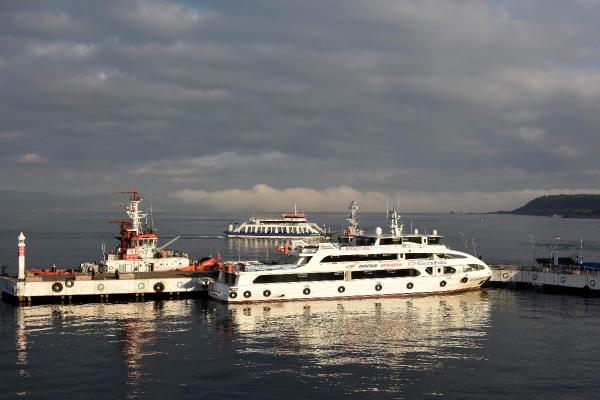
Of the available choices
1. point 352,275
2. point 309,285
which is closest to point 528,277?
point 352,275

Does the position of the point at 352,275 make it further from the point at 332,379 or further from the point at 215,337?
the point at 332,379

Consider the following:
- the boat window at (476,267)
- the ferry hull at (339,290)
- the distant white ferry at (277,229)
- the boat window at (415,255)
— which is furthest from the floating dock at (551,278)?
the distant white ferry at (277,229)

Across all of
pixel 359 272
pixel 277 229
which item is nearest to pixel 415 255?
pixel 359 272

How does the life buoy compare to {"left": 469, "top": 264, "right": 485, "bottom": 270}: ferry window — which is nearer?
the life buoy

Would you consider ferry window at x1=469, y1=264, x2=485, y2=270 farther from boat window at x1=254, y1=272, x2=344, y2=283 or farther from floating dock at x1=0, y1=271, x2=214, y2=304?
floating dock at x1=0, y1=271, x2=214, y2=304

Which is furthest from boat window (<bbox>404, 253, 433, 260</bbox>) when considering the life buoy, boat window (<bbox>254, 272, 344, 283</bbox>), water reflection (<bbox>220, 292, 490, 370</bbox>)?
the life buoy

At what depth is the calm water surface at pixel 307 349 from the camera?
3111 cm

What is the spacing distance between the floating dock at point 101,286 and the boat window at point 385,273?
594 inches

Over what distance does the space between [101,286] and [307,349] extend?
26.5 metres

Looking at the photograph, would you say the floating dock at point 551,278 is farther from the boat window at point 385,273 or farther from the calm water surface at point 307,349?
the boat window at point 385,273

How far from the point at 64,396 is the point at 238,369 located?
9.57m

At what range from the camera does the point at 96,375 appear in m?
33.0

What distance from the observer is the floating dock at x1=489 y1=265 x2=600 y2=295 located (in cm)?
6134

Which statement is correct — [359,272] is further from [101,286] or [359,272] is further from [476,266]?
[101,286]
